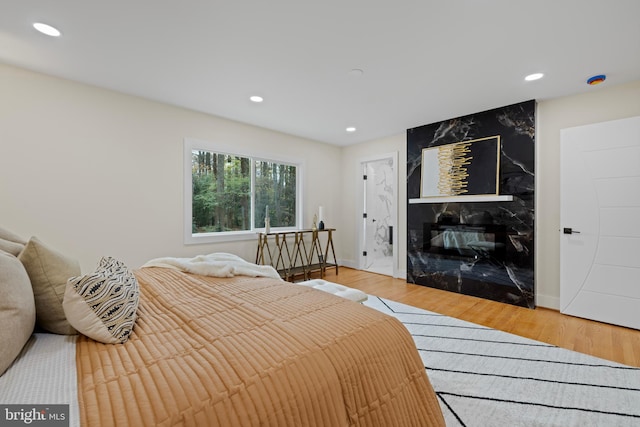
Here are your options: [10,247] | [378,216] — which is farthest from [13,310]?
[378,216]

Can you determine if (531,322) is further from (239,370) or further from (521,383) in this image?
(239,370)

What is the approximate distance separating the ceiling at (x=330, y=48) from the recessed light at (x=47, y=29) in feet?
0.13

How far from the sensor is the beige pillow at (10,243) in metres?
1.22

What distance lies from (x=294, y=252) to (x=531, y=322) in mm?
3275

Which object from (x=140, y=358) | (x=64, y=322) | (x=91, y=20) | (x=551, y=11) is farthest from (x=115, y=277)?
(x=551, y=11)

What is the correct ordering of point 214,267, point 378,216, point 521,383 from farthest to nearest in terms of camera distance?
point 378,216
point 214,267
point 521,383

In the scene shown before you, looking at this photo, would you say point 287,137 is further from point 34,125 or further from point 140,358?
point 140,358

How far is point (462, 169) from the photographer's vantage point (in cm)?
376

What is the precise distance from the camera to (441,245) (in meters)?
4.03

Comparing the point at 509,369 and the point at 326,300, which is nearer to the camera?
the point at 326,300

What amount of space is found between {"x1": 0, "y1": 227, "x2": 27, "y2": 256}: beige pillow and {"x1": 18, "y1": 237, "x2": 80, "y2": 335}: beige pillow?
0.17 metres

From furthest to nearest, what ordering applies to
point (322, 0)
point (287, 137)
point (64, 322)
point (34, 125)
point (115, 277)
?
point (287, 137) < point (34, 125) < point (322, 0) < point (115, 277) < point (64, 322)

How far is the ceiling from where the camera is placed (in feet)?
5.80

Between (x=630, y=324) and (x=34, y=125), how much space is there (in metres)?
6.03
